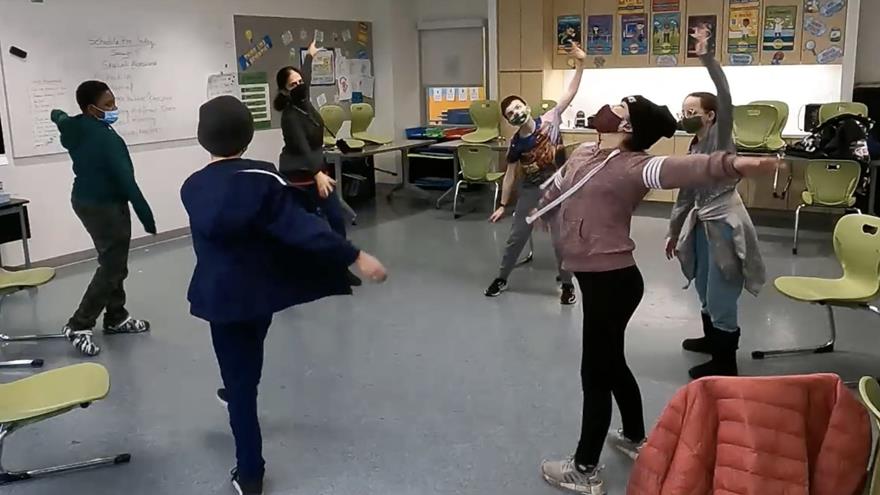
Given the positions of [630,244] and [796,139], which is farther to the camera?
[796,139]

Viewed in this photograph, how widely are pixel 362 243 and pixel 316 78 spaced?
2749mm

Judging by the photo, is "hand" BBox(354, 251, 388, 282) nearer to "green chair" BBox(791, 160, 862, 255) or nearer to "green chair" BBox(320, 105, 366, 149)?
"green chair" BBox(791, 160, 862, 255)

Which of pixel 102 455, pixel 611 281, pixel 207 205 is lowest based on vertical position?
pixel 102 455

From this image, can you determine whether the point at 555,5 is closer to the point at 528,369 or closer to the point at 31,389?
the point at 528,369

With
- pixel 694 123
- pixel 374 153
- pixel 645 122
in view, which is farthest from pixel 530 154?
pixel 374 153

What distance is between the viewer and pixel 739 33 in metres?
7.87

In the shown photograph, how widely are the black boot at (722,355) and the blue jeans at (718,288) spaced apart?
40mm

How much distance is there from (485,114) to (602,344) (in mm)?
6332

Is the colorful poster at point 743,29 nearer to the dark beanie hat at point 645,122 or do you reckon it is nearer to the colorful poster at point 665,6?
the colorful poster at point 665,6

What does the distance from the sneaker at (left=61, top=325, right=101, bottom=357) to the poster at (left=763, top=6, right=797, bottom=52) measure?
21.3ft

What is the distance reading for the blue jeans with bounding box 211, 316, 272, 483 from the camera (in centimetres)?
265

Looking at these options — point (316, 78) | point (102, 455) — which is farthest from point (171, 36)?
point (102, 455)

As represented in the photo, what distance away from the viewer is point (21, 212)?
223 inches

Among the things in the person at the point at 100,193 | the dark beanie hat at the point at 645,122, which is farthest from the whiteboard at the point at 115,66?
the dark beanie hat at the point at 645,122
